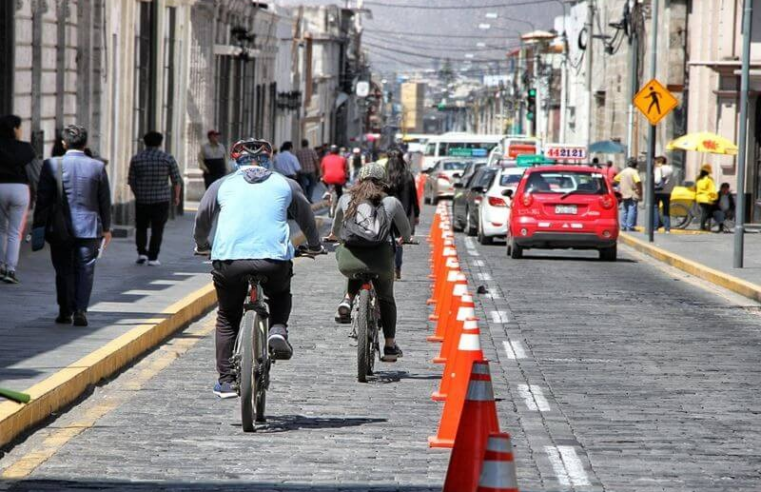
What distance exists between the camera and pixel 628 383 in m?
12.3

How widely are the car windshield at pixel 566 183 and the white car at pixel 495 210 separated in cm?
283

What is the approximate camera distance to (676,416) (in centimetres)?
1067

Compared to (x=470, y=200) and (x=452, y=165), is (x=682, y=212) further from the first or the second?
(x=452, y=165)

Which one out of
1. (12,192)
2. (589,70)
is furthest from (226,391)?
(589,70)

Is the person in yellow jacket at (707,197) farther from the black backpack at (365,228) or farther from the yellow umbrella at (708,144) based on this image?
the black backpack at (365,228)

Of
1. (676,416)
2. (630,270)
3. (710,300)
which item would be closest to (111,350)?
(676,416)

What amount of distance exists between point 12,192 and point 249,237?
8.68 metres

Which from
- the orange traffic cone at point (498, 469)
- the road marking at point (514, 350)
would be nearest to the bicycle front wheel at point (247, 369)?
the orange traffic cone at point (498, 469)

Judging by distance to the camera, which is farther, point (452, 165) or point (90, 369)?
point (452, 165)

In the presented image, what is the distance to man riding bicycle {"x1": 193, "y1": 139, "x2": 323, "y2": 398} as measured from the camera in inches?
384

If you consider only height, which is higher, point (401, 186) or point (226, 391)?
point (401, 186)

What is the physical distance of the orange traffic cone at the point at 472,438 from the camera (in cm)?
704

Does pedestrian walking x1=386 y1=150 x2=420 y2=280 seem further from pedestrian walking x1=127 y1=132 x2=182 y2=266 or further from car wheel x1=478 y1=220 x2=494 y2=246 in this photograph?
car wheel x1=478 y1=220 x2=494 y2=246

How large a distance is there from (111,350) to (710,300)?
33.3 ft
